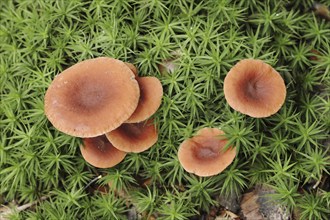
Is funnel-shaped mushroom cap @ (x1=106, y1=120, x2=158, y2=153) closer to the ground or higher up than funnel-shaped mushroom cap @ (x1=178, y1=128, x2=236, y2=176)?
higher up

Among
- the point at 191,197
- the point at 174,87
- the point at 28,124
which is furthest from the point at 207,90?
the point at 28,124

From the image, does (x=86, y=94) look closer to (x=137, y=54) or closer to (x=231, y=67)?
(x=137, y=54)

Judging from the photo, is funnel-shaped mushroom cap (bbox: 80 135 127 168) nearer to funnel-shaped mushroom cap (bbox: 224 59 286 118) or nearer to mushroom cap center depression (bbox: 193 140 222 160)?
mushroom cap center depression (bbox: 193 140 222 160)

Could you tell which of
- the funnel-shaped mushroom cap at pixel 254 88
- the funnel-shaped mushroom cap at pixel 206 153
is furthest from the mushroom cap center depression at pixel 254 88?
the funnel-shaped mushroom cap at pixel 206 153

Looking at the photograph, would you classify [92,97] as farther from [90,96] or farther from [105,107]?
[105,107]

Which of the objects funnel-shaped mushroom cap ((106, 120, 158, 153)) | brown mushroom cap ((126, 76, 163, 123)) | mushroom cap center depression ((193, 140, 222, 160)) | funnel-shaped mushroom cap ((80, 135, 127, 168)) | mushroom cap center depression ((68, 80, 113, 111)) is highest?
mushroom cap center depression ((68, 80, 113, 111))

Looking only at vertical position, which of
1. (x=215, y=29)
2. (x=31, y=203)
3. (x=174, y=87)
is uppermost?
(x=215, y=29)

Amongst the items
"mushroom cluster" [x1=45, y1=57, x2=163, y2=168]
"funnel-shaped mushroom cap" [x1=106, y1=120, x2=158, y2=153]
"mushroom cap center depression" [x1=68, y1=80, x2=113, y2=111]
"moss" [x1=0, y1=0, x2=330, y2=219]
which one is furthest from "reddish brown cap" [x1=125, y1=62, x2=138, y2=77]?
"funnel-shaped mushroom cap" [x1=106, y1=120, x2=158, y2=153]

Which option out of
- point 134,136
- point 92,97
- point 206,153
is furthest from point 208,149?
point 92,97
